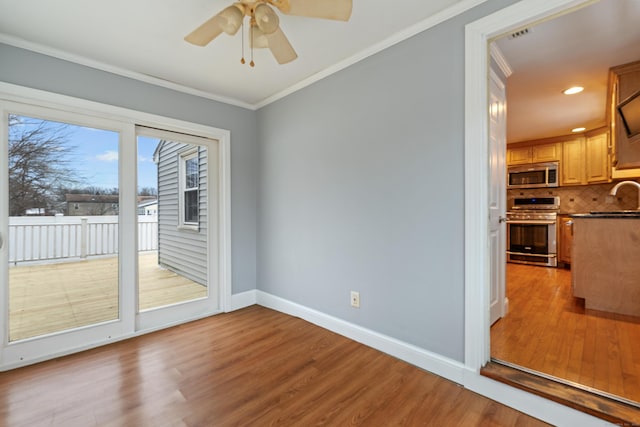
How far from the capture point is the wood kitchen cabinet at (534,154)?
17.4ft

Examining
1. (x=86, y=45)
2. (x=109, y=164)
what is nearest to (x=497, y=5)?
(x=86, y=45)

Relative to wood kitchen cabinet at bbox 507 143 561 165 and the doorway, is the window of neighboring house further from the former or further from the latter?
wood kitchen cabinet at bbox 507 143 561 165

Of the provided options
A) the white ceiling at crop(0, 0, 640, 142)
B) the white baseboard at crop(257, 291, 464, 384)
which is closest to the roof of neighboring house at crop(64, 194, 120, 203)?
the white ceiling at crop(0, 0, 640, 142)

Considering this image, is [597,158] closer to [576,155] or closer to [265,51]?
[576,155]

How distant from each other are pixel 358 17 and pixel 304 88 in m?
1.10

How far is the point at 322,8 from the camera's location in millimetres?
1465

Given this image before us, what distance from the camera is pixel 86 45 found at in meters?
2.20

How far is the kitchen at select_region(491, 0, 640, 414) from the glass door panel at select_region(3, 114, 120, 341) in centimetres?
343

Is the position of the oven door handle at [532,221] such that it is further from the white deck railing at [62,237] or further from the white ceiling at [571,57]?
the white deck railing at [62,237]

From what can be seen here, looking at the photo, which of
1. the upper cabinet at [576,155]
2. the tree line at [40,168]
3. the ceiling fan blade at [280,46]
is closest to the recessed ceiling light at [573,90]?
the upper cabinet at [576,155]

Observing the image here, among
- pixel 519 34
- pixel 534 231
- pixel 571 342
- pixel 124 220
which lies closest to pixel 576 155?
pixel 534 231

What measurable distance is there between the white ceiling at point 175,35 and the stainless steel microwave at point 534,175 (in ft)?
16.3

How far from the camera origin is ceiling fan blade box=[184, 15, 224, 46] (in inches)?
62.6

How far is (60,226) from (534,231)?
22.8ft
